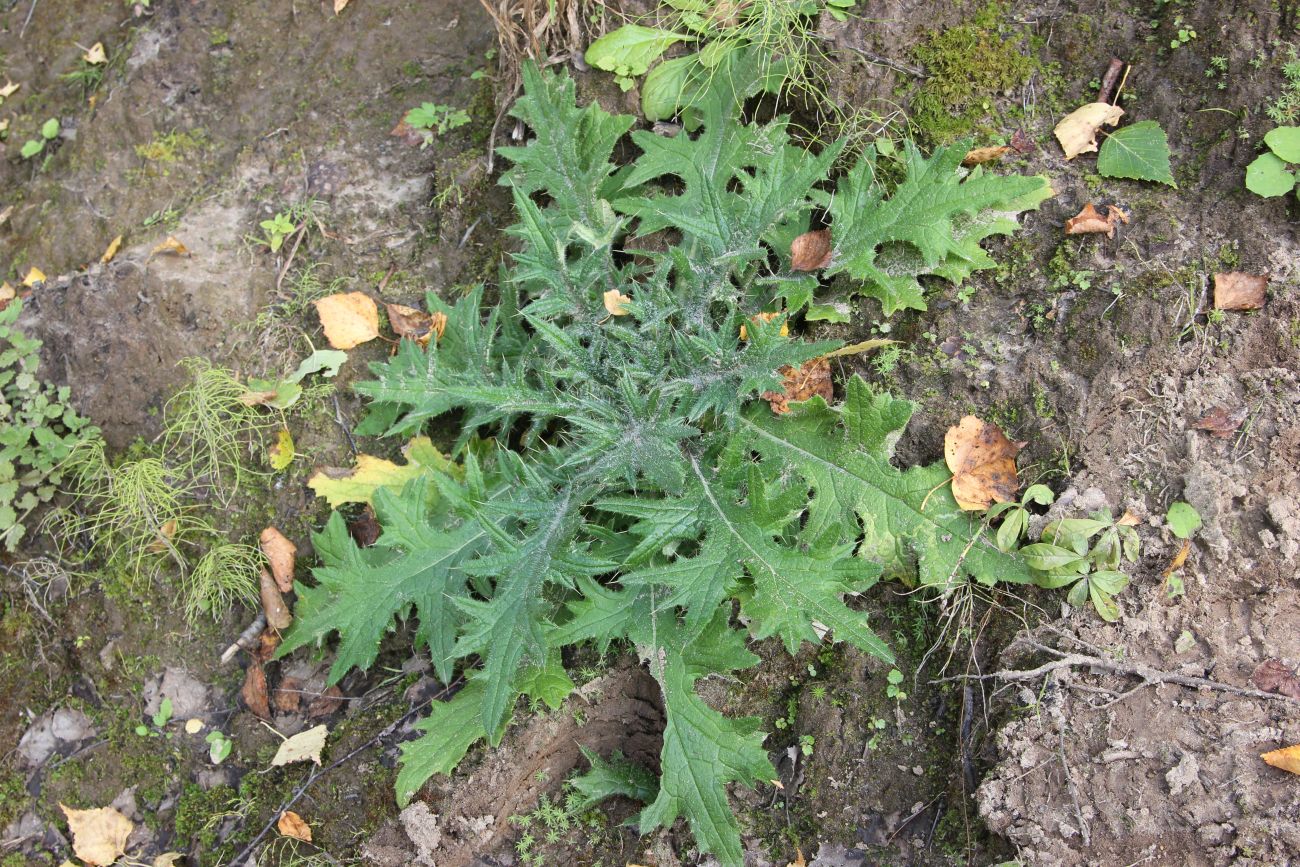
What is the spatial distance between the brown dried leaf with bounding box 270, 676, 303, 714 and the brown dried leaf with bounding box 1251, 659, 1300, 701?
2.93m

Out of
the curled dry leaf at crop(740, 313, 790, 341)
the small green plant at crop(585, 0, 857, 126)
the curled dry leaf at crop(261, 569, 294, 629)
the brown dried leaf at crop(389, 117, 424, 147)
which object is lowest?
the curled dry leaf at crop(261, 569, 294, 629)

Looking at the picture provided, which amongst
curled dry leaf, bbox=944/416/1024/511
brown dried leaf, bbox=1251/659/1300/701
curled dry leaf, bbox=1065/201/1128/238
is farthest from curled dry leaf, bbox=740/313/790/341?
brown dried leaf, bbox=1251/659/1300/701

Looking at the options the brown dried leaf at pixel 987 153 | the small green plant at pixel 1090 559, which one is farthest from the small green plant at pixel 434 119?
the small green plant at pixel 1090 559

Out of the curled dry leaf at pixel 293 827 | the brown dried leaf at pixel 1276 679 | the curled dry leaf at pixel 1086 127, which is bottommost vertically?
the curled dry leaf at pixel 293 827

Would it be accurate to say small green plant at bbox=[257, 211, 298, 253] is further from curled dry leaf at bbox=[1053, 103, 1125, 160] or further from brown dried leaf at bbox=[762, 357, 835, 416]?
curled dry leaf at bbox=[1053, 103, 1125, 160]

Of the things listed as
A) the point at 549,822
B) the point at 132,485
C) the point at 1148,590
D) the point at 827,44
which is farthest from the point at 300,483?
the point at 1148,590

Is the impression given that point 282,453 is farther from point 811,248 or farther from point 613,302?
point 811,248

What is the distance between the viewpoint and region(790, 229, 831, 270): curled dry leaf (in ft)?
9.19

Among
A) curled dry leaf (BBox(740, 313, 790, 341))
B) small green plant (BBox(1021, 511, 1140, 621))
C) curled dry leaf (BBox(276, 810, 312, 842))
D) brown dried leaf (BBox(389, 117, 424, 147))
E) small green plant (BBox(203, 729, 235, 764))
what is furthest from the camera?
brown dried leaf (BBox(389, 117, 424, 147))

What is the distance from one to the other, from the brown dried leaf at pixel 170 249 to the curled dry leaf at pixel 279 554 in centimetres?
123

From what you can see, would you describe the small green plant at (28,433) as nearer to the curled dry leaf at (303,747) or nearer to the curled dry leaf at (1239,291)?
the curled dry leaf at (303,747)

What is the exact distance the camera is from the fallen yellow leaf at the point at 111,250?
3455mm

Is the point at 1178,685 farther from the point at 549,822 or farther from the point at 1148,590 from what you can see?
the point at 549,822

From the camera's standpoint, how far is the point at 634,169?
297cm
